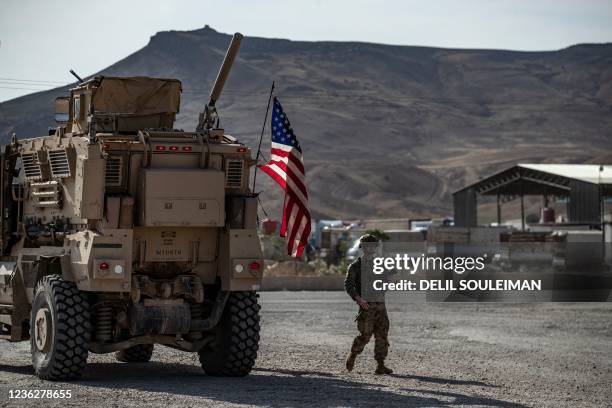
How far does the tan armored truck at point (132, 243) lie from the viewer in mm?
14820

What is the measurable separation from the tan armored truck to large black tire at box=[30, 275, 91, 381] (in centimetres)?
1

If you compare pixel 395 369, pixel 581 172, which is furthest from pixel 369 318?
pixel 581 172

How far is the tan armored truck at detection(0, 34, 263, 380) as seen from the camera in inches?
583

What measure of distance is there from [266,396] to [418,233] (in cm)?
4201

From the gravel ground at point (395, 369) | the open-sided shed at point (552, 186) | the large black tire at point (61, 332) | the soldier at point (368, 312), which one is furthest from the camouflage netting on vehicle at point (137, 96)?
the open-sided shed at point (552, 186)

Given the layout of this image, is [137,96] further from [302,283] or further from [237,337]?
[302,283]

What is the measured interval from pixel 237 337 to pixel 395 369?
290cm

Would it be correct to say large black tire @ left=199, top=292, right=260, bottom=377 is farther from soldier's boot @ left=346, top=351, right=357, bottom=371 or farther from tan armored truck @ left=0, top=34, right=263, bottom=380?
soldier's boot @ left=346, top=351, right=357, bottom=371

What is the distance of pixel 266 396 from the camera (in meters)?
13.5

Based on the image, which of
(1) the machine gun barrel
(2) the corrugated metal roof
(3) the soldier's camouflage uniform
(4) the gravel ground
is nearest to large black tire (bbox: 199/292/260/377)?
(4) the gravel ground

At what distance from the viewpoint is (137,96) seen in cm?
1686

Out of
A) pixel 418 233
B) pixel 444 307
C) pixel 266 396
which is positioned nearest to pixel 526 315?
pixel 444 307

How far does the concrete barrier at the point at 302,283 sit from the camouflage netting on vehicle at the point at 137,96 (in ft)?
76.8

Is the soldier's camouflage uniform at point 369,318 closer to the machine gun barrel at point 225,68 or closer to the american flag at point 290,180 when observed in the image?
the american flag at point 290,180
